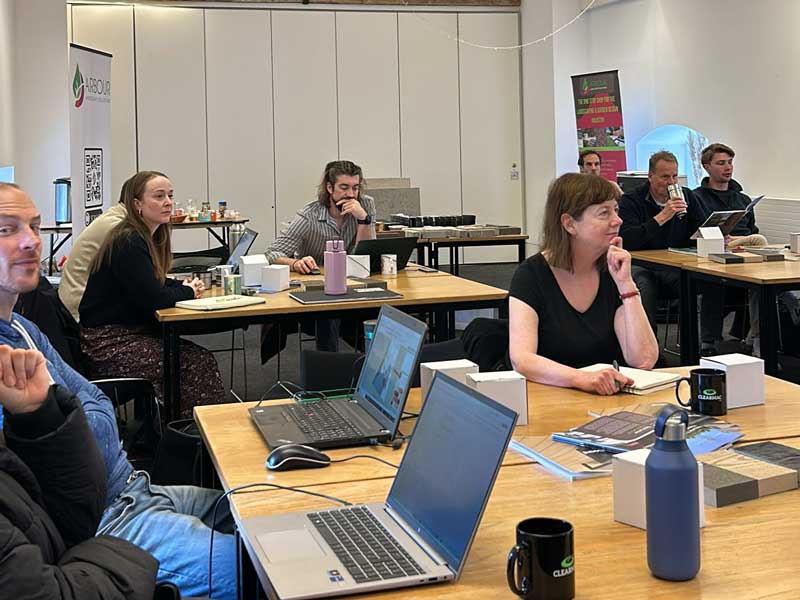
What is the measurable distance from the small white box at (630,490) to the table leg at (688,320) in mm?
3809

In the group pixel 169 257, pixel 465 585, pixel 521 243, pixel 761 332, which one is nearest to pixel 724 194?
pixel 521 243

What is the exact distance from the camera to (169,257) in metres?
4.35

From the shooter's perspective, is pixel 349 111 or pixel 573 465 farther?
pixel 349 111

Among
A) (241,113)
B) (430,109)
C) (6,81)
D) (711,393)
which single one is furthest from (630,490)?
(430,109)

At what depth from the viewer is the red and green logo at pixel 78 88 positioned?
7176 millimetres

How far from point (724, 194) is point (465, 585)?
5.83 m

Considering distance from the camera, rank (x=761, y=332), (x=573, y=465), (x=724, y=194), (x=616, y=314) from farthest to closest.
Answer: (x=724, y=194), (x=761, y=332), (x=616, y=314), (x=573, y=465)

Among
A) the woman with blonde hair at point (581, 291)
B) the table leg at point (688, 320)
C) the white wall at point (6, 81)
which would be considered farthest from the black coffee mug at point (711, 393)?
the white wall at point (6, 81)

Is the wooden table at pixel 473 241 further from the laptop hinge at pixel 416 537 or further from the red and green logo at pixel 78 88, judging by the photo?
the laptop hinge at pixel 416 537

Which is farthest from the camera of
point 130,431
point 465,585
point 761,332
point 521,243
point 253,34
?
point 253,34

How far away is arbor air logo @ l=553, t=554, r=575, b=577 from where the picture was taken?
1310mm

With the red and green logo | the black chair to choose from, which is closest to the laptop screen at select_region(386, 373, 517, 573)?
the black chair

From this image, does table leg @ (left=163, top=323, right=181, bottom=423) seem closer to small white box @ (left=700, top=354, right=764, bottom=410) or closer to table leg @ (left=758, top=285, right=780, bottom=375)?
small white box @ (left=700, top=354, right=764, bottom=410)

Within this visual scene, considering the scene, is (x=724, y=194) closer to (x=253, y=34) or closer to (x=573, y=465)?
(x=573, y=465)
